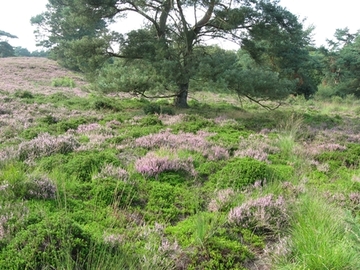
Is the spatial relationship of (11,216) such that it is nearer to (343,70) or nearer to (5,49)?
(343,70)

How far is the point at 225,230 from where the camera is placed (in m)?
3.30

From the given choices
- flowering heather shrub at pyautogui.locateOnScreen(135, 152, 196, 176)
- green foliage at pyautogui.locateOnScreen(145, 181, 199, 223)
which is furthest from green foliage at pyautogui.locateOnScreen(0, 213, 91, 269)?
flowering heather shrub at pyautogui.locateOnScreen(135, 152, 196, 176)

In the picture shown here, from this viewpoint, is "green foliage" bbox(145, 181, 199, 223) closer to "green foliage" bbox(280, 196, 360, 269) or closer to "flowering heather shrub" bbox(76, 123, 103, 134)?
"green foliage" bbox(280, 196, 360, 269)

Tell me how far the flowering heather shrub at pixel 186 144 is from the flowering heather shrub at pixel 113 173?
191 cm

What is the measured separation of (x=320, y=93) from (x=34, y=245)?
116 feet

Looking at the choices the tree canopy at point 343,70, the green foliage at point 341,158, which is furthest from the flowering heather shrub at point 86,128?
the tree canopy at point 343,70

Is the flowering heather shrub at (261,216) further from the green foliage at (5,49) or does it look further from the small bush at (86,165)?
the green foliage at (5,49)

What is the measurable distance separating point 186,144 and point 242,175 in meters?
2.35

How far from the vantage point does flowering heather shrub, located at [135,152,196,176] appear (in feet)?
16.2

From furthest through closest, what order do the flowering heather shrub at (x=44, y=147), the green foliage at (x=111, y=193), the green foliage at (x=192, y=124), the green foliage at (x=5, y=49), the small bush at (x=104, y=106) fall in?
the green foliage at (x=5, y=49)
the small bush at (x=104, y=106)
the green foliage at (x=192, y=124)
the flowering heather shrub at (x=44, y=147)
the green foliage at (x=111, y=193)

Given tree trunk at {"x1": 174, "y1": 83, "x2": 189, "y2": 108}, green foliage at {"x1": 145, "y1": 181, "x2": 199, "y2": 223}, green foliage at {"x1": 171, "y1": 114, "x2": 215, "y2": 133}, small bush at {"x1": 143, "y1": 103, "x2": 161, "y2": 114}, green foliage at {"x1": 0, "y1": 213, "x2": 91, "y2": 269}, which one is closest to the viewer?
green foliage at {"x1": 0, "y1": 213, "x2": 91, "y2": 269}

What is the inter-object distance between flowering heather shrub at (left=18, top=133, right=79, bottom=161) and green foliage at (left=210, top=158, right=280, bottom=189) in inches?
124

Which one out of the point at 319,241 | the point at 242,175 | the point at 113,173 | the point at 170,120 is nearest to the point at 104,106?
the point at 170,120

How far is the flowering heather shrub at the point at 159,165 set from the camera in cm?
493
